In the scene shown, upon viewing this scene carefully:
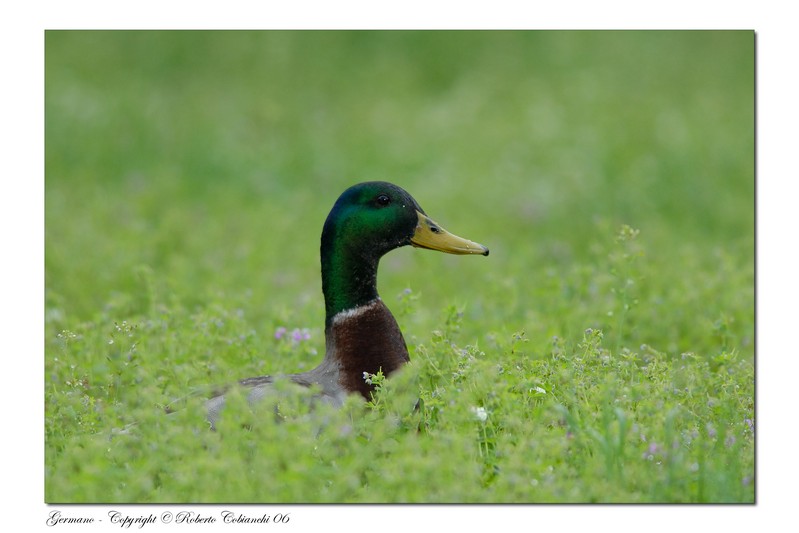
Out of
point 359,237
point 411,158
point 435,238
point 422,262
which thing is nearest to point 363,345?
point 359,237

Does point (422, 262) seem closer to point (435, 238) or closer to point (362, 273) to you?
point (435, 238)

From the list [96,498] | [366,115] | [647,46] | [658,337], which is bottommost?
[96,498]

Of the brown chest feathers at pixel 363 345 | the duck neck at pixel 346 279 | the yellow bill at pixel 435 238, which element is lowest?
the brown chest feathers at pixel 363 345

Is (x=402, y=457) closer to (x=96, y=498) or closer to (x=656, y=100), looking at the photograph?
(x=96, y=498)

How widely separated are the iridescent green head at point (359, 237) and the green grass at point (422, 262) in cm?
42

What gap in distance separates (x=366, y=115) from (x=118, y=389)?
6498mm

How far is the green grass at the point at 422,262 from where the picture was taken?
3.82m

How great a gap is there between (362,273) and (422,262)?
11.0 ft

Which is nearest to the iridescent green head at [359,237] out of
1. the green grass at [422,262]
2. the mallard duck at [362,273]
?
the mallard duck at [362,273]

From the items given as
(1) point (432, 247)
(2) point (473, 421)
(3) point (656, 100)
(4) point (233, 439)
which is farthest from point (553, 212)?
(4) point (233, 439)

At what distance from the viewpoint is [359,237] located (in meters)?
4.63

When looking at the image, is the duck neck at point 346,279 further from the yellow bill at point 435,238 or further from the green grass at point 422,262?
the green grass at point 422,262

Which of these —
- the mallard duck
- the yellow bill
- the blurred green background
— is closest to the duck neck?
the mallard duck

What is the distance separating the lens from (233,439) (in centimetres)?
365
